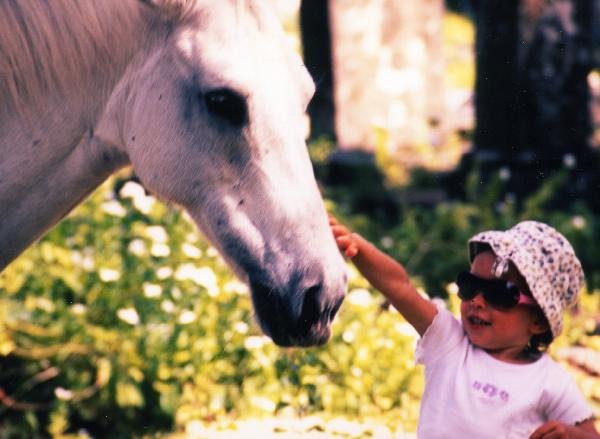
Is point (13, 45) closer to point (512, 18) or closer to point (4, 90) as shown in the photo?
point (4, 90)

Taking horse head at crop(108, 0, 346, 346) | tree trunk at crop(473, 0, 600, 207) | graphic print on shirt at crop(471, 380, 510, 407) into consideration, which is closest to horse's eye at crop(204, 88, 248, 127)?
horse head at crop(108, 0, 346, 346)

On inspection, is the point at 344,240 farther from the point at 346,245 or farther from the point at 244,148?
the point at 244,148

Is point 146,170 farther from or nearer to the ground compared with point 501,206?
farther from the ground

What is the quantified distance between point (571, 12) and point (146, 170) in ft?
16.8

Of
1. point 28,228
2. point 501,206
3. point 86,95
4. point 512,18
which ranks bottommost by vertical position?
point 501,206

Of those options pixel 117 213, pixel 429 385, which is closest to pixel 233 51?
pixel 429 385

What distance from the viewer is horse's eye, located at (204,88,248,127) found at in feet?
6.66

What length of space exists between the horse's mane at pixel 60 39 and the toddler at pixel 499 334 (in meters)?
0.64

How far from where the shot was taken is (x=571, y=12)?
21.6ft

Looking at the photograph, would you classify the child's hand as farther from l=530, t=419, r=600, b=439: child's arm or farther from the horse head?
l=530, t=419, r=600, b=439: child's arm

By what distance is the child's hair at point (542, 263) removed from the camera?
7.45ft

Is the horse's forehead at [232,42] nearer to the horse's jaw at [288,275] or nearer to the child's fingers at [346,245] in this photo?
the horse's jaw at [288,275]

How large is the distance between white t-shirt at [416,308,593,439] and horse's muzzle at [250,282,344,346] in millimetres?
412

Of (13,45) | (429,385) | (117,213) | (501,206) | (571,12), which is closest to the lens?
(13,45)
